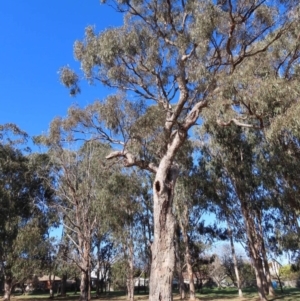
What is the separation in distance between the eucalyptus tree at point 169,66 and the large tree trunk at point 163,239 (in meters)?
0.14

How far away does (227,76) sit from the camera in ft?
28.5

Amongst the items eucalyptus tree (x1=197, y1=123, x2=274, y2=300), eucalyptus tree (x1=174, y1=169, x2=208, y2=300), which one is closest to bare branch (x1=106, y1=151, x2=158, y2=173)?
eucalyptus tree (x1=197, y1=123, x2=274, y2=300)

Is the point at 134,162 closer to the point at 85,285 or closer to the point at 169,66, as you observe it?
the point at 169,66

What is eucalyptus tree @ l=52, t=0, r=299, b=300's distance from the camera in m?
8.71

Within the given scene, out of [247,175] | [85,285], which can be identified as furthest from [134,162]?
[85,285]

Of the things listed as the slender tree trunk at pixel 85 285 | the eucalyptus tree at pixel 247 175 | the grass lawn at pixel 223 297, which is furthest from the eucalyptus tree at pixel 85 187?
the grass lawn at pixel 223 297

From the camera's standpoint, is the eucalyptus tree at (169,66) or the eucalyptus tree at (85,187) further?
the eucalyptus tree at (85,187)

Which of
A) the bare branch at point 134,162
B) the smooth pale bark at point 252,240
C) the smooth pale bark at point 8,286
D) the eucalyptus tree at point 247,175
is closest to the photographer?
the bare branch at point 134,162

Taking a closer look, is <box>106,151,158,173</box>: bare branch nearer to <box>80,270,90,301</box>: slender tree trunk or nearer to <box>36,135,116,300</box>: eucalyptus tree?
<box>36,135,116,300</box>: eucalyptus tree

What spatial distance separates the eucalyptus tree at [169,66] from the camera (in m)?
8.71

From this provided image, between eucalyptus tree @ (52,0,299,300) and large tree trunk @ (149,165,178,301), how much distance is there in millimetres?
136

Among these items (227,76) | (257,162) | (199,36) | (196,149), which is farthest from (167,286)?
(196,149)

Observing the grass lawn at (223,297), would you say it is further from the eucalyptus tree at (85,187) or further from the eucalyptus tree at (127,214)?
the eucalyptus tree at (85,187)

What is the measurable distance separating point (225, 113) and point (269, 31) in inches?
109
